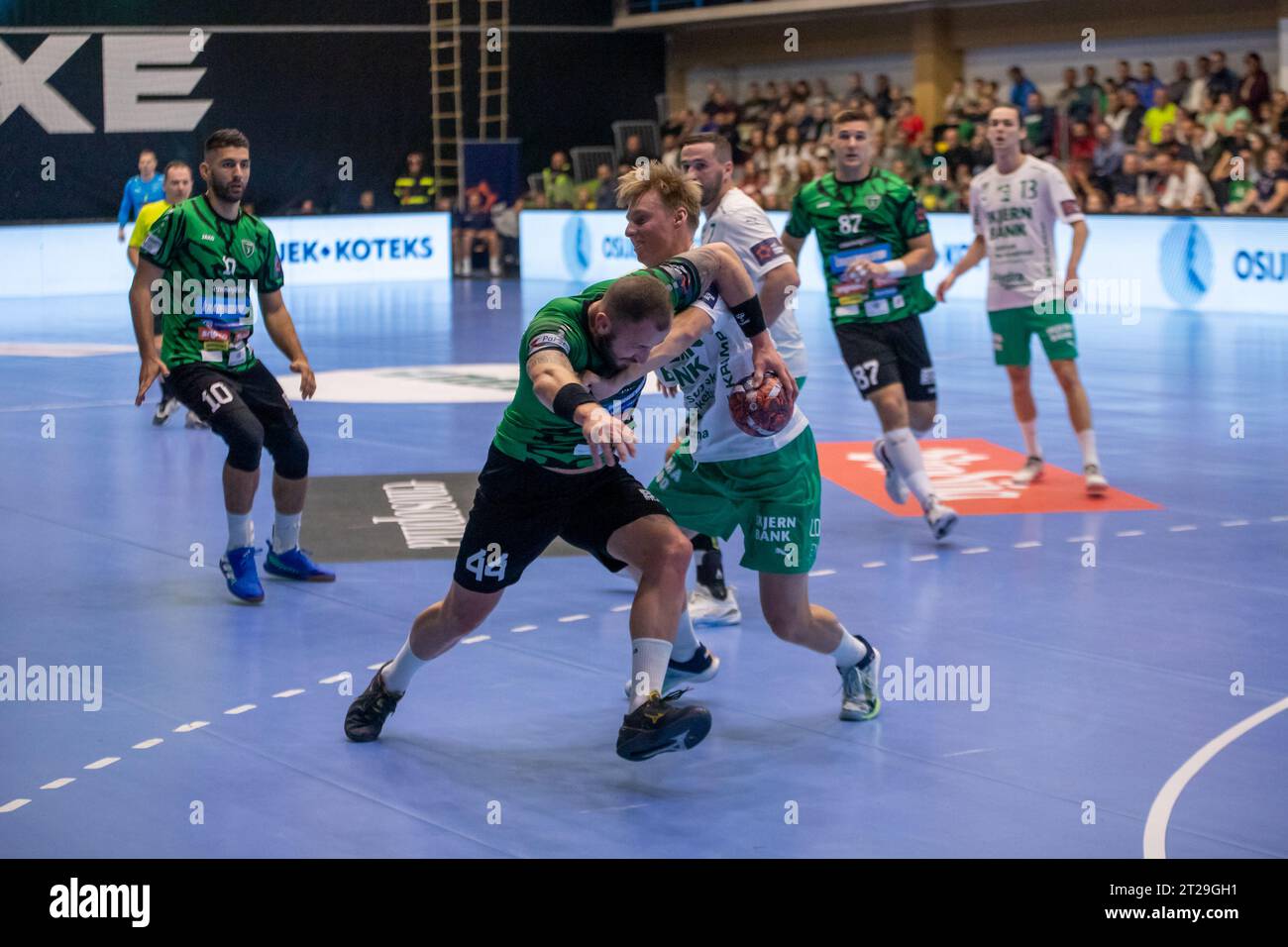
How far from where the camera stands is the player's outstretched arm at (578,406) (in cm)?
430

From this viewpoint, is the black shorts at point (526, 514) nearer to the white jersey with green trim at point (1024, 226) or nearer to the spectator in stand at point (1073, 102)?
the white jersey with green trim at point (1024, 226)

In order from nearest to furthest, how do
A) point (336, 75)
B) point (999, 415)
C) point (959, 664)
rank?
point (959, 664)
point (999, 415)
point (336, 75)

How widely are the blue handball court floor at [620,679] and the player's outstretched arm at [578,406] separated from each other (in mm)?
1120

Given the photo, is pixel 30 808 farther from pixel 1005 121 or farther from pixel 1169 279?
pixel 1169 279

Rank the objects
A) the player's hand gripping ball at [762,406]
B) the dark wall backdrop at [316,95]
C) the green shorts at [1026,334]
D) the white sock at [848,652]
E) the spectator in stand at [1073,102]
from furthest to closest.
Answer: the dark wall backdrop at [316,95] < the spectator in stand at [1073,102] < the green shorts at [1026,334] < the white sock at [848,652] < the player's hand gripping ball at [762,406]

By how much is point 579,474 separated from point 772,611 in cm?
85

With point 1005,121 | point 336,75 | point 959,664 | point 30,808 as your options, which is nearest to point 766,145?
point 336,75

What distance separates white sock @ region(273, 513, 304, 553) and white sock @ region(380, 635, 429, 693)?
7.68ft

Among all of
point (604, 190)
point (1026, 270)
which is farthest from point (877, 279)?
point (604, 190)

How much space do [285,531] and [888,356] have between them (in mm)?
3195

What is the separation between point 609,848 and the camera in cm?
463

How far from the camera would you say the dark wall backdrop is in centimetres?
2844

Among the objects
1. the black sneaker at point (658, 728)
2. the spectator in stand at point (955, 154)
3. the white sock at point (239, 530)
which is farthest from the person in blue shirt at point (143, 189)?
the black sneaker at point (658, 728)

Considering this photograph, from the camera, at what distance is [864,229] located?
8820 millimetres
